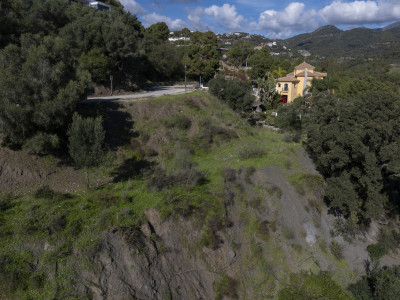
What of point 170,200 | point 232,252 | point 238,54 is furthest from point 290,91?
point 232,252

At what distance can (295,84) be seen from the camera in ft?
167

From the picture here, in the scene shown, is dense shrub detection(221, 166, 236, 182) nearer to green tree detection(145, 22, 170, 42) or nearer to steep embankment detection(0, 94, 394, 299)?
steep embankment detection(0, 94, 394, 299)

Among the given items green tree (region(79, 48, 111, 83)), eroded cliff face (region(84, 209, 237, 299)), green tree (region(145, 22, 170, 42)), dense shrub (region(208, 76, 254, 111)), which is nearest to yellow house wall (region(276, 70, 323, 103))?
dense shrub (region(208, 76, 254, 111))

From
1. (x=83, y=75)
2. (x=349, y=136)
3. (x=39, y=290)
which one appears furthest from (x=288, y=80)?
(x=39, y=290)

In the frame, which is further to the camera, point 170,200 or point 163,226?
point 170,200

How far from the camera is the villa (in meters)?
50.3

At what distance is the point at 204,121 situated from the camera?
2839 cm

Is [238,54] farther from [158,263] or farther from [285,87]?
[158,263]

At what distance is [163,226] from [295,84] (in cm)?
4479

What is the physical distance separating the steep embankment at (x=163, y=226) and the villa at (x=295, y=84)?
3020 cm

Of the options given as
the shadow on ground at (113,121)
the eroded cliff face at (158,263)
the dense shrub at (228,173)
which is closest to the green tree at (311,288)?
the eroded cliff face at (158,263)

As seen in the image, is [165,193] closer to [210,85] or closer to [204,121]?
[204,121]

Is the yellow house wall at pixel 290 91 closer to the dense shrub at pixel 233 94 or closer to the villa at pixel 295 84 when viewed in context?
the villa at pixel 295 84

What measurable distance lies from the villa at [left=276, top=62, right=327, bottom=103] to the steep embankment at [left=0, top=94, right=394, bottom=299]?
3020cm
